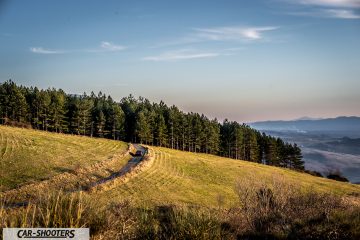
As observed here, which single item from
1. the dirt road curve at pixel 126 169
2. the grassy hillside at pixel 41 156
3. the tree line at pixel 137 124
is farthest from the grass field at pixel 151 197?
the tree line at pixel 137 124

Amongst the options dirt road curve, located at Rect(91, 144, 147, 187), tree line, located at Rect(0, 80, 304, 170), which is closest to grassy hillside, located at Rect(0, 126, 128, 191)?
dirt road curve, located at Rect(91, 144, 147, 187)

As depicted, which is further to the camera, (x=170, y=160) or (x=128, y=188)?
(x=170, y=160)

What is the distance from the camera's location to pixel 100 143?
82.4m

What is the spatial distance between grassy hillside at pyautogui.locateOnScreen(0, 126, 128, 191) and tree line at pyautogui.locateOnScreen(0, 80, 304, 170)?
34.1m

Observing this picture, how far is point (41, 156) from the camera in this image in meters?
57.7

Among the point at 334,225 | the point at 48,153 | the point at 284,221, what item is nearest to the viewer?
the point at 334,225

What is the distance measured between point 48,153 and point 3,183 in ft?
57.3

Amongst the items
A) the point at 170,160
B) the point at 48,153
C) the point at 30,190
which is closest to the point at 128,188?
the point at 30,190

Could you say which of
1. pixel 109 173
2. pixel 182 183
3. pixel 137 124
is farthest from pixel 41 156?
pixel 137 124

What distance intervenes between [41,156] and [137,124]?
54.4 meters

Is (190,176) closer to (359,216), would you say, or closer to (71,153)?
(71,153)

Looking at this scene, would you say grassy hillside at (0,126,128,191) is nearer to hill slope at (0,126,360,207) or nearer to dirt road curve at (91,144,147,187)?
hill slope at (0,126,360,207)

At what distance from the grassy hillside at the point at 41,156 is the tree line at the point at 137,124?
34.1 metres

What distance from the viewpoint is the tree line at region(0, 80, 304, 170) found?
108625 mm
